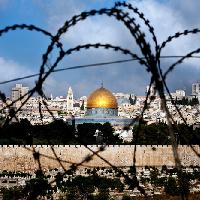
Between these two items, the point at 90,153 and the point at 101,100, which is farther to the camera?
the point at 101,100

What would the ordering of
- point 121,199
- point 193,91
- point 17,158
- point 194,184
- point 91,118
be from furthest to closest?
point 193,91 < point 91,118 < point 17,158 < point 194,184 < point 121,199

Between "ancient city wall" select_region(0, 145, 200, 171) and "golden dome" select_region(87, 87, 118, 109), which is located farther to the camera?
"golden dome" select_region(87, 87, 118, 109)

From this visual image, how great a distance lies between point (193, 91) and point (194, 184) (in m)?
133

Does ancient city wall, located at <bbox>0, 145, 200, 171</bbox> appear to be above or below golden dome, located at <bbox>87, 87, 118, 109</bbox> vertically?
below

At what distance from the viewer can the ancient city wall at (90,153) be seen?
81.9ft

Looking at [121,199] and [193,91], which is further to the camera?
[193,91]

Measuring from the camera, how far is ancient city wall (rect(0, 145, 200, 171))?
25.0 m

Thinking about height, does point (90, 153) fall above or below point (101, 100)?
below

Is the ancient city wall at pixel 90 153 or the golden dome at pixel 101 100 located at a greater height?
the golden dome at pixel 101 100

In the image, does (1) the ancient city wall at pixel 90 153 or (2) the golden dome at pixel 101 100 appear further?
(2) the golden dome at pixel 101 100

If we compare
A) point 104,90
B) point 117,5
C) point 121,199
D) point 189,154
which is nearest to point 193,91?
point 104,90

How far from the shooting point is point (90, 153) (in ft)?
80.3

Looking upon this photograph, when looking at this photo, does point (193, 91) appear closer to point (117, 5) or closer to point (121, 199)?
point (121, 199)

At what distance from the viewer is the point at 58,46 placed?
3213 mm
